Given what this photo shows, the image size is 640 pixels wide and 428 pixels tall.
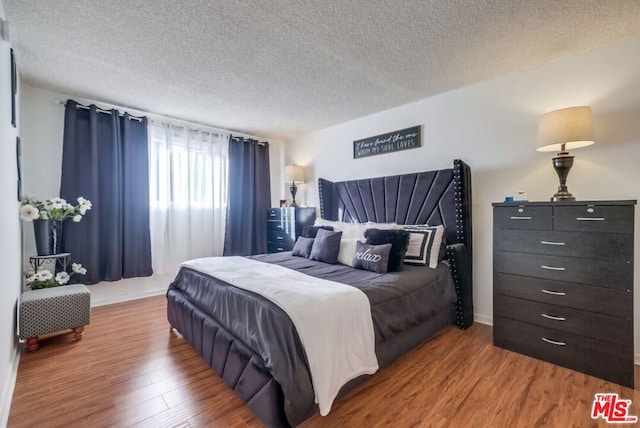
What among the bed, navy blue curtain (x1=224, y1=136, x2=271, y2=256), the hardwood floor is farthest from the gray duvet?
navy blue curtain (x1=224, y1=136, x2=271, y2=256)

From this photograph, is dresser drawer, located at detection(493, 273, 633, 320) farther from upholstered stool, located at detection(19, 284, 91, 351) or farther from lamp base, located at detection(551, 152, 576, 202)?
upholstered stool, located at detection(19, 284, 91, 351)

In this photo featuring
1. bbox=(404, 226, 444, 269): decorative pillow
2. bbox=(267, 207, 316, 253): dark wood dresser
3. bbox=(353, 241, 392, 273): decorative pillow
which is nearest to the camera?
bbox=(353, 241, 392, 273): decorative pillow

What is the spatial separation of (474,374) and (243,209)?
3666 millimetres

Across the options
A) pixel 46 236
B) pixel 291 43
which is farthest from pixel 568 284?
pixel 46 236

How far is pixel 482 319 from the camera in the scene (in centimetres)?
282

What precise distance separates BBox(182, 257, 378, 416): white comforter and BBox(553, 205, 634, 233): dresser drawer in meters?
1.57

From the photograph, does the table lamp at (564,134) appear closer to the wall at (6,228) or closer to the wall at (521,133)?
the wall at (521,133)

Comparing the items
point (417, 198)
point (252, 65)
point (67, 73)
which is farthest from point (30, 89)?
point (417, 198)

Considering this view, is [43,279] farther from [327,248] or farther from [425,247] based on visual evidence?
[425,247]

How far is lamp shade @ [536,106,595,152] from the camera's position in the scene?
2002 millimetres

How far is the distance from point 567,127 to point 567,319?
4.53 feet

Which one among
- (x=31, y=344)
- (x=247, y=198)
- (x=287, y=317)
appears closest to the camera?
(x=287, y=317)

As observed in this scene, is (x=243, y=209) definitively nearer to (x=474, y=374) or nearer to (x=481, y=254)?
(x=481, y=254)

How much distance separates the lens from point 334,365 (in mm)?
1509
